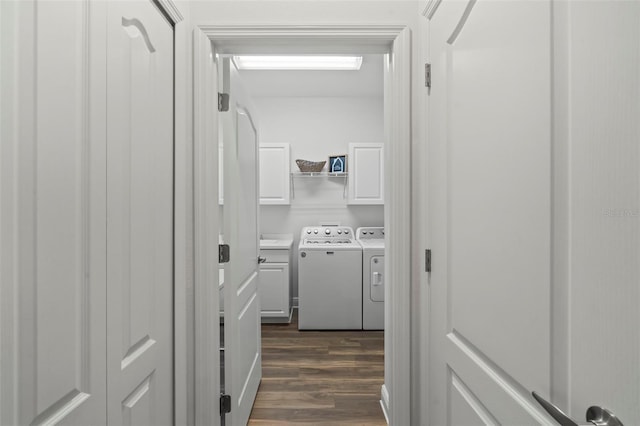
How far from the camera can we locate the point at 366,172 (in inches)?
150

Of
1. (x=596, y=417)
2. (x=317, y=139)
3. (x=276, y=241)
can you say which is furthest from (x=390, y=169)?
(x=317, y=139)

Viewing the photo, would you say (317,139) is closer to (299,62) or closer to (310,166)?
(310,166)

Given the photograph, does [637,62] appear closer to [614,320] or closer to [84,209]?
[614,320]

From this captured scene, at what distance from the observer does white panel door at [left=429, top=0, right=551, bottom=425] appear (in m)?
0.67

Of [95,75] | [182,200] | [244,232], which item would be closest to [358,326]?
[244,232]

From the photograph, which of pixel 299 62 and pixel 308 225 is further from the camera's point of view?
pixel 308 225

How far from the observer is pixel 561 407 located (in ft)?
2.05

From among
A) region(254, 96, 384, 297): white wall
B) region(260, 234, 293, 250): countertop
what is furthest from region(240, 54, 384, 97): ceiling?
region(260, 234, 293, 250): countertop

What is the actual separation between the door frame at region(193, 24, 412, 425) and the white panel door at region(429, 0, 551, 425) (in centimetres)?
14

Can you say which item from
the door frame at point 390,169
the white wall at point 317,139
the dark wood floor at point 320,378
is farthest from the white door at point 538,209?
the white wall at point 317,139

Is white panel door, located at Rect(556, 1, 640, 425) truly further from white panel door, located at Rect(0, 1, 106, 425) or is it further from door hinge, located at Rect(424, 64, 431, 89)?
white panel door, located at Rect(0, 1, 106, 425)

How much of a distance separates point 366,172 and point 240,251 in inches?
95.9

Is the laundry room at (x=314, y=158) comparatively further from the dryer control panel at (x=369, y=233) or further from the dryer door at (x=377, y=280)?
the dryer door at (x=377, y=280)

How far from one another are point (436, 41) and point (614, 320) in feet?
3.30
